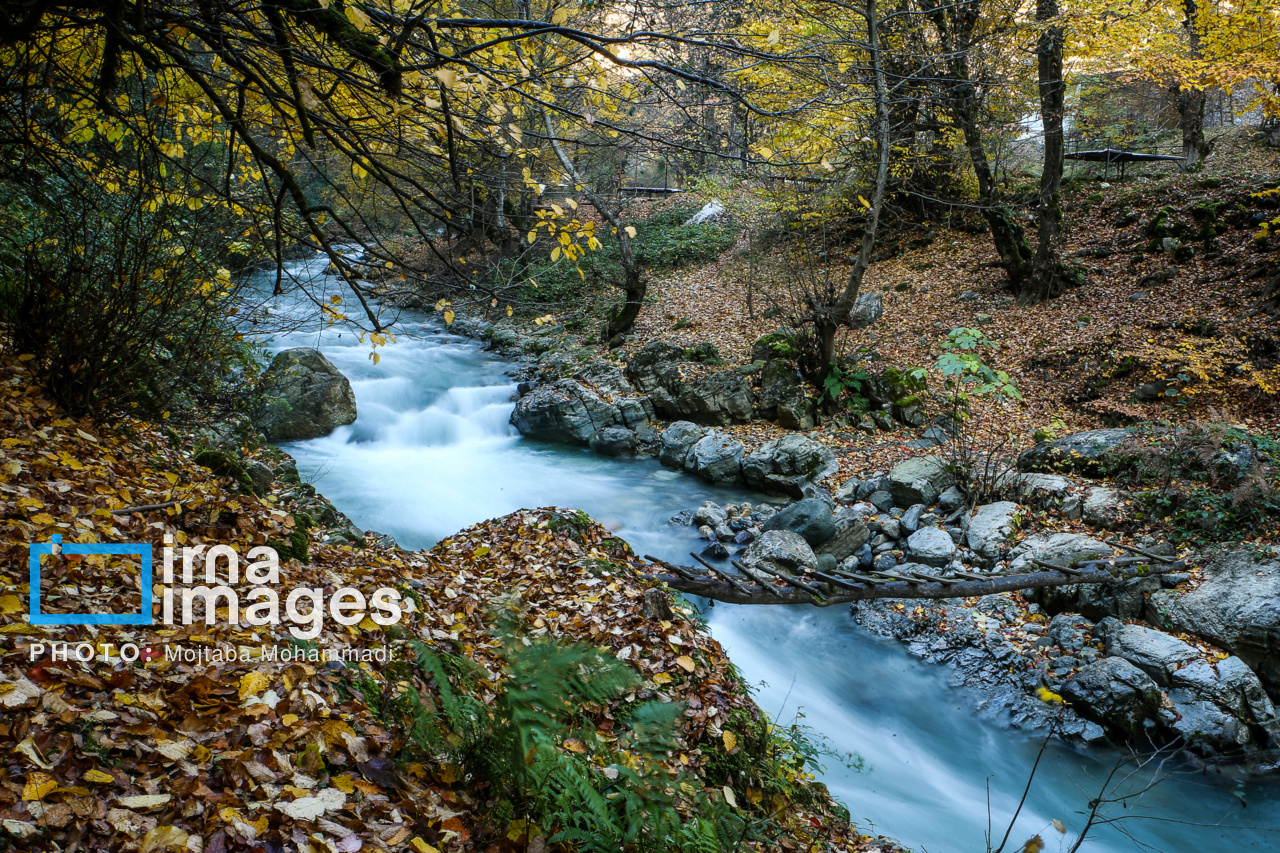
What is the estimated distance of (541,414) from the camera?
1192 centimetres

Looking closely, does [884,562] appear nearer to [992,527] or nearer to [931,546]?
[931,546]

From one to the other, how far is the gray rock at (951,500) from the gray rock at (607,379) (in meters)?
6.12

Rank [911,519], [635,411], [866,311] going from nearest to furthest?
[911,519] → [635,411] → [866,311]

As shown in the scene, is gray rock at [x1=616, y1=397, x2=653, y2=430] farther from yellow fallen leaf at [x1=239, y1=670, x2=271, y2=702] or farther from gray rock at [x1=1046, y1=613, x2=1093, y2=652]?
yellow fallen leaf at [x1=239, y1=670, x2=271, y2=702]

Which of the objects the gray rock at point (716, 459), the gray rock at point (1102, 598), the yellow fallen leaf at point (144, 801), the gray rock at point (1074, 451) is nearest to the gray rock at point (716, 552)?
the gray rock at point (716, 459)

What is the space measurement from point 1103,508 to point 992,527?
1178mm

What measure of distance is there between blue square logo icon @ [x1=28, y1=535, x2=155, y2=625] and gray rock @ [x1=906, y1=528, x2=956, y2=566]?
23.1 ft

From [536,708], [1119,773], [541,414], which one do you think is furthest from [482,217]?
[541,414]

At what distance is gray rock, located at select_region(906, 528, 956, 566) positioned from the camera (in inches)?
285

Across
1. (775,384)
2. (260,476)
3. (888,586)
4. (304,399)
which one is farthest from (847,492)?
(304,399)

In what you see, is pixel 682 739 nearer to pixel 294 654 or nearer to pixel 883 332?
pixel 294 654

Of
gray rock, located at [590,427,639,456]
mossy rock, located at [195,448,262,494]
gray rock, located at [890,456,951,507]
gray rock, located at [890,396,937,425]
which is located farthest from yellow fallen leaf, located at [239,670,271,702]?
gray rock, located at [890,396,937,425]

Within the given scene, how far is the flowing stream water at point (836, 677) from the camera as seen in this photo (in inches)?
188

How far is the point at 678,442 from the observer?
10852mm
